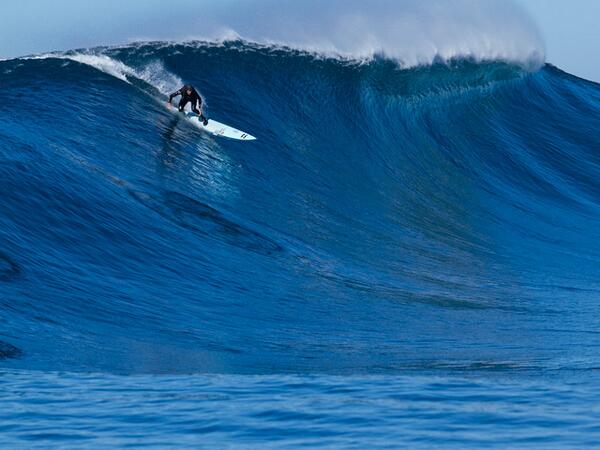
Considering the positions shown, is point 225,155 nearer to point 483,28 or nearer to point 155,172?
point 155,172

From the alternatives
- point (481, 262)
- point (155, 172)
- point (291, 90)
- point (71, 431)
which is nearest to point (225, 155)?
point (155, 172)

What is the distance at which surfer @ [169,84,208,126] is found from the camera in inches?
626

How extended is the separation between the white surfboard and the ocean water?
0.18 meters

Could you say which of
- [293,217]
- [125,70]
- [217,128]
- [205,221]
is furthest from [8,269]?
[125,70]

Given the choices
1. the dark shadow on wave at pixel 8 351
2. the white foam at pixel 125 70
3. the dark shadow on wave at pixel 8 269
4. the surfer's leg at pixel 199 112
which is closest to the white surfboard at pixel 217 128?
the surfer's leg at pixel 199 112

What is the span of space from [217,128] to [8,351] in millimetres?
8387

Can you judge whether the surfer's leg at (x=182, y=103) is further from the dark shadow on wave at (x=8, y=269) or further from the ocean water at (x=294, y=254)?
the dark shadow on wave at (x=8, y=269)

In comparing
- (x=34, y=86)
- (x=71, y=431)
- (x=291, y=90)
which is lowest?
(x=71, y=431)

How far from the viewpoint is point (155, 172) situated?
1407 centimetres

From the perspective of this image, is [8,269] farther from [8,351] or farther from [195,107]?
[195,107]

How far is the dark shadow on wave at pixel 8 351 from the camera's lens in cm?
802

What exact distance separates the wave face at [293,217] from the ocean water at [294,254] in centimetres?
4

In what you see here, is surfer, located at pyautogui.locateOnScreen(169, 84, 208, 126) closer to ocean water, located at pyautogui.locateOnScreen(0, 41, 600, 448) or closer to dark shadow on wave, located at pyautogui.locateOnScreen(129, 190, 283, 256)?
ocean water, located at pyautogui.locateOnScreen(0, 41, 600, 448)

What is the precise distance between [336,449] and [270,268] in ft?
20.4
